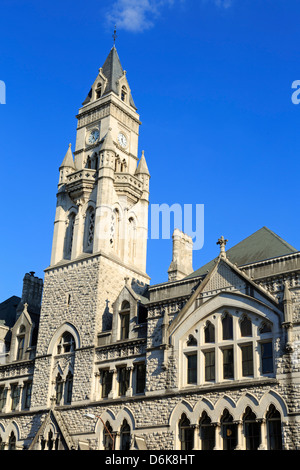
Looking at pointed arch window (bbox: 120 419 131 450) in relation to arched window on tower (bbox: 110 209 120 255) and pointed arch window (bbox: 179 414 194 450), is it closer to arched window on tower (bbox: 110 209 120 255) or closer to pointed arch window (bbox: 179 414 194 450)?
pointed arch window (bbox: 179 414 194 450)

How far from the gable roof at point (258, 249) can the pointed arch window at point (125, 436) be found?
9.06 metres

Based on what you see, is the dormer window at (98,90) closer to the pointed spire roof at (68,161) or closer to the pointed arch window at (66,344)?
the pointed spire roof at (68,161)

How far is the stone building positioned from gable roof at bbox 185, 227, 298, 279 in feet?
0.34

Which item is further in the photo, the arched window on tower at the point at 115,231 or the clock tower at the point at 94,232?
the arched window on tower at the point at 115,231

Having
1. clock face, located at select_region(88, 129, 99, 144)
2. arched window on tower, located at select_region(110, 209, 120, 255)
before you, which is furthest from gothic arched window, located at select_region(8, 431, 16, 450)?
clock face, located at select_region(88, 129, 99, 144)

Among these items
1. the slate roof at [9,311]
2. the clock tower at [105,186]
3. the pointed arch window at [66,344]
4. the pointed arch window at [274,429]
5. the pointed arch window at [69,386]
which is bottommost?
the pointed arch window at [274,429]

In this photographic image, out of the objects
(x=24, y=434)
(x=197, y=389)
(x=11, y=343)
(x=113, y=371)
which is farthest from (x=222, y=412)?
(x=11, y=343)

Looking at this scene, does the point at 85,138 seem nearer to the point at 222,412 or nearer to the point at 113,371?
the point at 113,371

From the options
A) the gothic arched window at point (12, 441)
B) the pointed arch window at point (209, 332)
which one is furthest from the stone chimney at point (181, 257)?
the gothic arched window at point (12, 441)

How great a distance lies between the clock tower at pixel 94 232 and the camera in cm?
4044

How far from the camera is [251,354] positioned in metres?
31.8

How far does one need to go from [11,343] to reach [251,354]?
2005 centimetres

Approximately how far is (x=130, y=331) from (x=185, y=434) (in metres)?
7.44

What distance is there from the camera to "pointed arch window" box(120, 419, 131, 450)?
3510 centimetres
